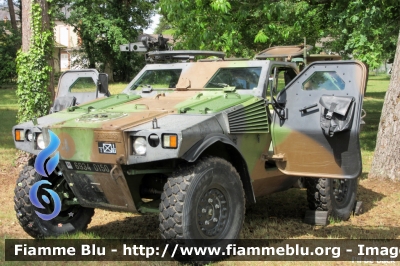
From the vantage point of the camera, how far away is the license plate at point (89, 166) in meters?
4.95

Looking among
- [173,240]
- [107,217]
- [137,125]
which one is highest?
[137,125]

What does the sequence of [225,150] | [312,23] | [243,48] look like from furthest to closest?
[312,23] < [243,48] < [225,150]

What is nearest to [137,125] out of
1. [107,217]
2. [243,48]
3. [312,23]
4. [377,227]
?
[107,217]

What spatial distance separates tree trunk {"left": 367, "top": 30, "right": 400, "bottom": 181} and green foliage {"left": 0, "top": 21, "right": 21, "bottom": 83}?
2728cm

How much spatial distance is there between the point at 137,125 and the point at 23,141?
1271 mm

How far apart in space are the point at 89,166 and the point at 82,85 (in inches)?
99.9

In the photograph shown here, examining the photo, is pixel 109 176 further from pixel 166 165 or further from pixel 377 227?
pixel 377 227

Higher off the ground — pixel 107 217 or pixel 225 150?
pixel 225 150

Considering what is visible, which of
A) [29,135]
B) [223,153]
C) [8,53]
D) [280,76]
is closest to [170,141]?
[223,153]

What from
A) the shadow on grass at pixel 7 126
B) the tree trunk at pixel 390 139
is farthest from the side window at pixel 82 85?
the shadow on grass at pixel 7 126

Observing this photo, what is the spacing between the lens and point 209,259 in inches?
197

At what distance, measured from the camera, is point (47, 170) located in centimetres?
525

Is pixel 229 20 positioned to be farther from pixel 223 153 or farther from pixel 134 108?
pixel 223 153

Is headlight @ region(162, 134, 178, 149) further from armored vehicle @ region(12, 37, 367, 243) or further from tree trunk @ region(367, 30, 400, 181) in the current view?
tree trunk @ region(367, 30, 400, 181)
